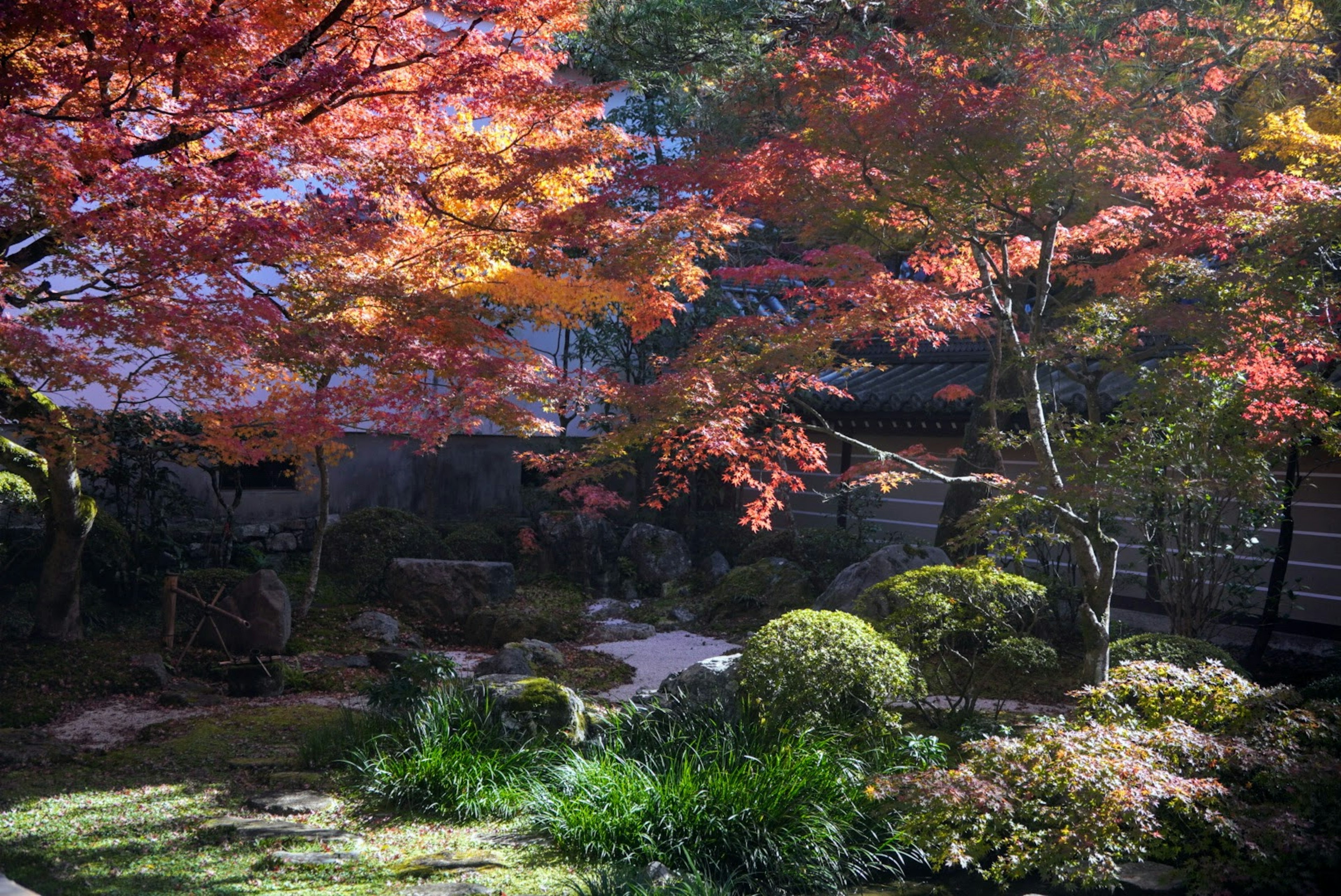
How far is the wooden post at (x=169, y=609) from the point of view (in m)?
10.1

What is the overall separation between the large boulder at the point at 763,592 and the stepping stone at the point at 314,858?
8.17m

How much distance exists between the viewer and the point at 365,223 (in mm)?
8797

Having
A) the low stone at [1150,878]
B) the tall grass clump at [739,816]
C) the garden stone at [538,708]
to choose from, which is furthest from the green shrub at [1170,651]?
the garden stone at [538,708]

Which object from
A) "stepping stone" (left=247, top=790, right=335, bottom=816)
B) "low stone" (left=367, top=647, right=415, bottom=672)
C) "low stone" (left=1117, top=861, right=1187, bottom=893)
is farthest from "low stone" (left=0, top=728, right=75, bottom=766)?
"low stone" (left=1117, top=861, right=1187, bottom=893)

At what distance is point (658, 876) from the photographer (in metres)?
4.79

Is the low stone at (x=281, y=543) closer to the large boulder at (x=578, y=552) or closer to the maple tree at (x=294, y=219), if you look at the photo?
the large boulder at (x=578, y=552)

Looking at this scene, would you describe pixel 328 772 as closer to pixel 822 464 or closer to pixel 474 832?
pixel 474 832

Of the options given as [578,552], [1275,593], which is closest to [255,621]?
[578,552]

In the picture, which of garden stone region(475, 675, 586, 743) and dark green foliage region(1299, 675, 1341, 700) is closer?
garden stone region(475, 675, 586, 743)

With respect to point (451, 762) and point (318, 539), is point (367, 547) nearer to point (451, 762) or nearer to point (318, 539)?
point (318, 539)

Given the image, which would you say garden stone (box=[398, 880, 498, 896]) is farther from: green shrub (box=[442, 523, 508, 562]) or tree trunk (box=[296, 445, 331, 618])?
green shrub (box=[442, 523, 508, 562])

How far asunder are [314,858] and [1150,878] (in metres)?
4.07

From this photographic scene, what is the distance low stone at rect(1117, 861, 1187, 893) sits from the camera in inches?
186

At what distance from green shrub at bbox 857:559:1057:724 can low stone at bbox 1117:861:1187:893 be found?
7.31ft
